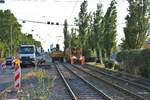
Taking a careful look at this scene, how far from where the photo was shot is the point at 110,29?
232ft

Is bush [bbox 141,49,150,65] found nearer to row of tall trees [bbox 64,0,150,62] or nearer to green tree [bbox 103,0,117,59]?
row of tall trees [bbox 64,0,150,62]

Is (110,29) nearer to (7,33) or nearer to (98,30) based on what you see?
(98,30)

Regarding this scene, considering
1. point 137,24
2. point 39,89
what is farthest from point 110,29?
point 39,89

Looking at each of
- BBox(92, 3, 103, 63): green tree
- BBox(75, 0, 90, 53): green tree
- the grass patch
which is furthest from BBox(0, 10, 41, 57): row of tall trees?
the grass patch

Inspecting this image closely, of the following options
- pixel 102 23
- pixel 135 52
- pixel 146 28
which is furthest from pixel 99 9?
pixel 135 52

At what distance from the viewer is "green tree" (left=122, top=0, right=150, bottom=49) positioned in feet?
155

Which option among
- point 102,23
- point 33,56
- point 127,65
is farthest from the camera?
point 102,23

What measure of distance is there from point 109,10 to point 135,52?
32.1 meters

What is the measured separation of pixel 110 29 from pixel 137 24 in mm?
22935

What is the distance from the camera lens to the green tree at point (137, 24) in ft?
155

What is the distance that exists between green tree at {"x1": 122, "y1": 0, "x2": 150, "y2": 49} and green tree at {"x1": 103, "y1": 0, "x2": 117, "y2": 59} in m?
19.1

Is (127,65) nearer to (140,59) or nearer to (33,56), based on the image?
(140,59)

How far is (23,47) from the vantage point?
59781 millimetres

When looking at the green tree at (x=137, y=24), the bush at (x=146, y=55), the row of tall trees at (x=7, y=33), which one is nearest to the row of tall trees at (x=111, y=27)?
the green tree at (x=137, y=24)
